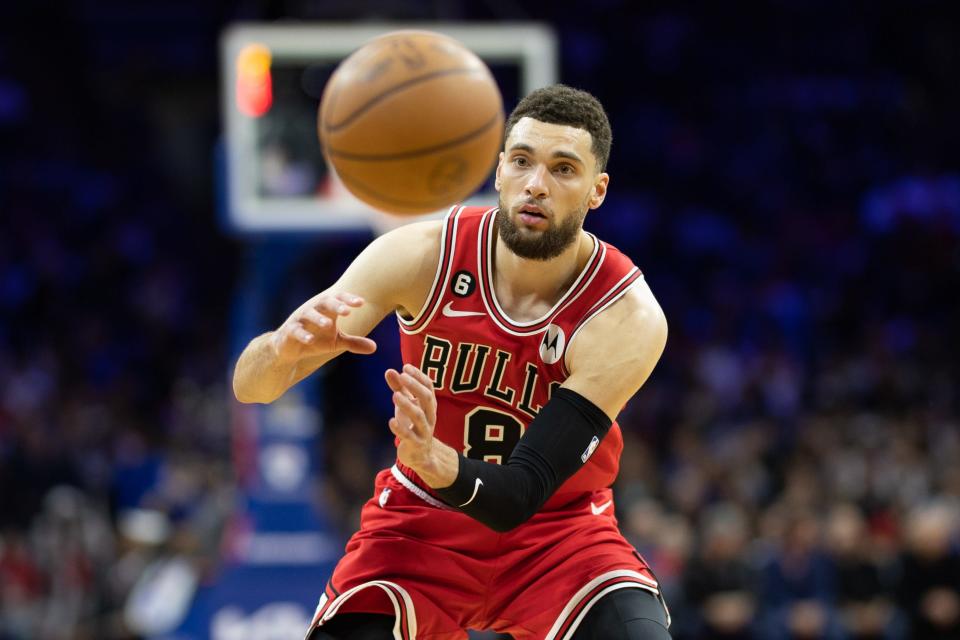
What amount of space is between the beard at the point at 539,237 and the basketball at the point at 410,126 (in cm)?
63

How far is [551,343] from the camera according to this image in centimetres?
414

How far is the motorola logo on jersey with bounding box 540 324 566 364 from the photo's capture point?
4.13 metres

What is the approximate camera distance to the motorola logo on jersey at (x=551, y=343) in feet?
13.5

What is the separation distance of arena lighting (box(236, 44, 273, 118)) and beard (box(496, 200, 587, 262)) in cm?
513

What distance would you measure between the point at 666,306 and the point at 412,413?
11.5 m

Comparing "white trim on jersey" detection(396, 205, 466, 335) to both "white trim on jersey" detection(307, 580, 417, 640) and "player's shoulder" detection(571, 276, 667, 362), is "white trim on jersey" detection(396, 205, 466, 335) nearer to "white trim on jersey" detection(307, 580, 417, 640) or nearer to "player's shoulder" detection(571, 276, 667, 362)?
"player's shoulder" detection(571, 276, 667, 362)

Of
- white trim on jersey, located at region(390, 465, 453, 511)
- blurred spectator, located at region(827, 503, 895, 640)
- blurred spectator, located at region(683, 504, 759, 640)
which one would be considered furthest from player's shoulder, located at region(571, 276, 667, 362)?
blurred spectator, located at region(827, 503, 895, 640)

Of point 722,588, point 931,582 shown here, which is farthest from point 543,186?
point 931,582

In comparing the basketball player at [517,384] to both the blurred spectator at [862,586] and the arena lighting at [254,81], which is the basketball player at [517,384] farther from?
the blurred spectator at [862,586]

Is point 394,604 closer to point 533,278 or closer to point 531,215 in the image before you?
point 533,278

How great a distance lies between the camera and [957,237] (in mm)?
15516

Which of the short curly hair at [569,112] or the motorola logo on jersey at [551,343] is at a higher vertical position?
the short curly hair at [569,112]

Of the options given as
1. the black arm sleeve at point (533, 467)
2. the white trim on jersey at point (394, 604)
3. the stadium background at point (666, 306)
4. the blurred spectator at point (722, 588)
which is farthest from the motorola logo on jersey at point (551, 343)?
the blurred spectator at point (722, 588)

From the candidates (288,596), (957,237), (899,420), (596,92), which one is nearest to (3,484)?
(288,596)
